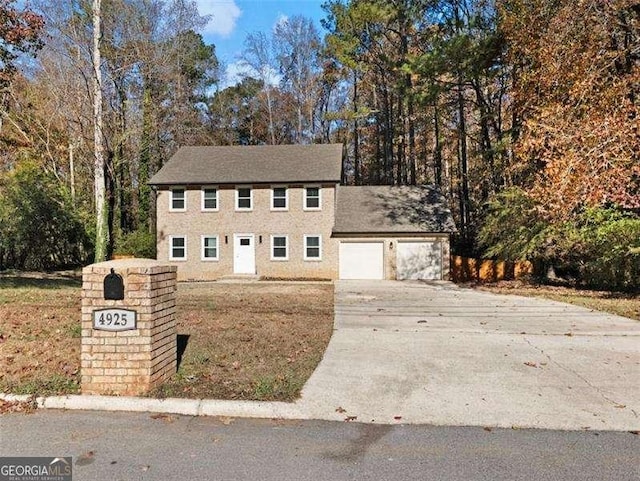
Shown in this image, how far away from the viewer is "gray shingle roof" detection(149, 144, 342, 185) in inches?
971

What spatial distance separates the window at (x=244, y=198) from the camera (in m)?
24.8

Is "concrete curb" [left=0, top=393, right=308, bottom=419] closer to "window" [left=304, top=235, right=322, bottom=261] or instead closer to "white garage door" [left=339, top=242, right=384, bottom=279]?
"white garage door" [left=339, top=242, right=384, bottom=279]

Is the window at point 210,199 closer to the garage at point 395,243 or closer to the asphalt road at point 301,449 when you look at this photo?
the garage at point 395,243

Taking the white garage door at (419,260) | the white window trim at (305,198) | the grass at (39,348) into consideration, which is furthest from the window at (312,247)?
the grass at (39,348)

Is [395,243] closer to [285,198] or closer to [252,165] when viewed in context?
[285,198]

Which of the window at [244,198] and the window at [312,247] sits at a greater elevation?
the window at [244,198]

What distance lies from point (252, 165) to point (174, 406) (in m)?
Answer: 22.4

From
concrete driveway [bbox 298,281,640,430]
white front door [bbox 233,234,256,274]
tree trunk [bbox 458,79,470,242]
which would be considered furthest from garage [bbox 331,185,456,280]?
concrete driveway [bbox 298,281,640,430]

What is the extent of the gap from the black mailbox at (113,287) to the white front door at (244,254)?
19920 mm

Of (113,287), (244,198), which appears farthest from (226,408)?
(244,198)

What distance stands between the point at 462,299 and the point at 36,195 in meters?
22.3

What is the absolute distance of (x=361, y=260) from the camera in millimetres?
24031

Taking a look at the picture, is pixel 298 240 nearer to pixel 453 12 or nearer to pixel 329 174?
pixel 329 174

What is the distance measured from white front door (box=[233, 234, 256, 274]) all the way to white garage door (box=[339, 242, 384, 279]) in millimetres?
4666
